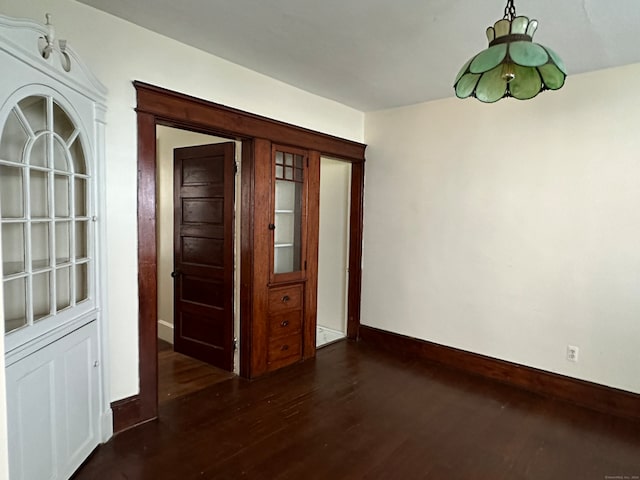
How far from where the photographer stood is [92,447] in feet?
7.60

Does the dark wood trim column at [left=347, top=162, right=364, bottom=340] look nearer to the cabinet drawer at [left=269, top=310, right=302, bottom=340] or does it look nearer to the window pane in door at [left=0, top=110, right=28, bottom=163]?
the cabinet drawer at [left=269, top=310, right=302, bottom=340]

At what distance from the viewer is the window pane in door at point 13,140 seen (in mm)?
1716

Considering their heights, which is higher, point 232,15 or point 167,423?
point 232,15

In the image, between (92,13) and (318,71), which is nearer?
(92,13)

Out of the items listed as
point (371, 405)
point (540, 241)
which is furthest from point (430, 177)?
point (371, 405)

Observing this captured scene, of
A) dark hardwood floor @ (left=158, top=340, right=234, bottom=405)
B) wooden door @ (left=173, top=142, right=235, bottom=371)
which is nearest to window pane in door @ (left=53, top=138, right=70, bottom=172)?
wooden door @ (left=173, top=142, right=235, bottom=371)

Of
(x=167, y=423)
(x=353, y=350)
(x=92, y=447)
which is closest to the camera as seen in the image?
(x=92, y=447)

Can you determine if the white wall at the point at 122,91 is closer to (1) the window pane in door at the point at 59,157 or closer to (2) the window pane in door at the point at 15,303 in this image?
(1) the window pane in door at the point at 59,157

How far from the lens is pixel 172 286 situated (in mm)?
4305

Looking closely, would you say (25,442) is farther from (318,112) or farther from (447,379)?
(318,112)

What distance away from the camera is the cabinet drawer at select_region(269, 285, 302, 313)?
3.63 metres

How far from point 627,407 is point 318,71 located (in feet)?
11.6

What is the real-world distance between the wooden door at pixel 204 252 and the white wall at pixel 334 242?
1.49 metres

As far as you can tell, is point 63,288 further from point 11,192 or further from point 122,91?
point 122,91
